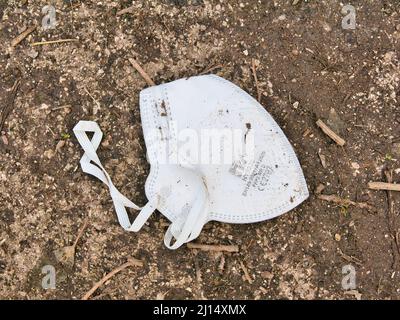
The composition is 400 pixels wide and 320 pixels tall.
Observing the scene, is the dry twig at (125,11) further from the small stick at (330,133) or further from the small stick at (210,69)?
the small stick at (330,133)

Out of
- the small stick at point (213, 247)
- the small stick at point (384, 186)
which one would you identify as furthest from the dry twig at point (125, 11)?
the small stick at point (384, 186)

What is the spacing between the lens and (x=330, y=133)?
2.10 meters

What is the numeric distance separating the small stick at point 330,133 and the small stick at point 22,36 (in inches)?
46.0

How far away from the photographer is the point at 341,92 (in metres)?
2.13

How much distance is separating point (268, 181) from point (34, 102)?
953 mm

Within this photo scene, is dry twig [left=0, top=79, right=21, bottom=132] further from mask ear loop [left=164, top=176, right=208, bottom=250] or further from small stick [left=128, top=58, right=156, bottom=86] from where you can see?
mask ear loop [left=164, top=176, right=208, bottom=250]

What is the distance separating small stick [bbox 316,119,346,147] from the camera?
2.10 metres

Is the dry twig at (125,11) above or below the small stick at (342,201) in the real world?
above

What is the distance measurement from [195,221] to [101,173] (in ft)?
1.32

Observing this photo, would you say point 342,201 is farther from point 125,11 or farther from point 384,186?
point 125,11

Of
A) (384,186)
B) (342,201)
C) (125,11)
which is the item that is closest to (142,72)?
(125,11)

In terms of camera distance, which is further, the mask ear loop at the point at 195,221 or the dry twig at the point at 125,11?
the dry twig at the point at 125,11

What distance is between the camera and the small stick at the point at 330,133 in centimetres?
210

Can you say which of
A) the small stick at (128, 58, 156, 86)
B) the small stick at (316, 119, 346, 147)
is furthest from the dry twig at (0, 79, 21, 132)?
the small stick at (316, 119, 346, 147)
